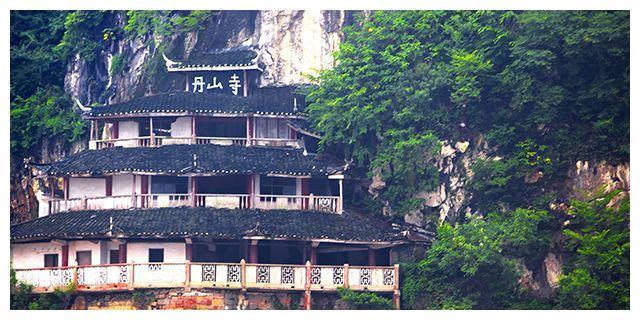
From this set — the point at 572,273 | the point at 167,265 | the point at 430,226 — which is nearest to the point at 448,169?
the point at 430,226

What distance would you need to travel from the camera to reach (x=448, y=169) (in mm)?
56031

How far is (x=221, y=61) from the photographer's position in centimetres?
6031

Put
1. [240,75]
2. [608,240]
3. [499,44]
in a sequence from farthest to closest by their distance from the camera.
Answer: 1. [240,75]
2. [499,44]
3. [608,240]

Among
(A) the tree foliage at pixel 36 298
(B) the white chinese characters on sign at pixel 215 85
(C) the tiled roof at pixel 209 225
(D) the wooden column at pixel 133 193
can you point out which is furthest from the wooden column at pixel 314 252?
(B) the white chinese characters on sign at pixel 215 85

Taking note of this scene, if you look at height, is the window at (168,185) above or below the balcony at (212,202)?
above

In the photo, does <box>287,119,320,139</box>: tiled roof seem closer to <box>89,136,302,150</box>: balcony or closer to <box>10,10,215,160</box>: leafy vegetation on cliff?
<box>89,136,302,150</box>: balcony

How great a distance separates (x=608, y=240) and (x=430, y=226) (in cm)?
636

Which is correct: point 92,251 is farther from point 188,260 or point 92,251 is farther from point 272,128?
point 272,128

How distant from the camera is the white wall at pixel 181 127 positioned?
58.9 m

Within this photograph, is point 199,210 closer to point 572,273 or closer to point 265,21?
Answer: point 265,21

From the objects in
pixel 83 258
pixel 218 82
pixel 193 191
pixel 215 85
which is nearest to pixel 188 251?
pixel 193 191

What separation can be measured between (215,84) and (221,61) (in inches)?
32.6

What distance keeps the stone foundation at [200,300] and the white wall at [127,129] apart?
7.26m

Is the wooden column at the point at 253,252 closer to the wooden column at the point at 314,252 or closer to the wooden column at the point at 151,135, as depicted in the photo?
the wooden column at the point at 314,252
